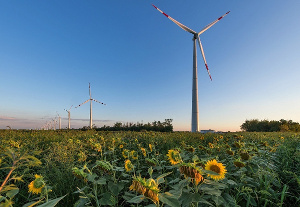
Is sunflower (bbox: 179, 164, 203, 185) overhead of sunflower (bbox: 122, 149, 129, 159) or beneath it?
overhead

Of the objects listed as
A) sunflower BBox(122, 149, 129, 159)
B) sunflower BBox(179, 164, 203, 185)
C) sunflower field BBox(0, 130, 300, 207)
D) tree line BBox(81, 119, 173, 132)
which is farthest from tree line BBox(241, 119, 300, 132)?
sunflower BBox(179, 164, 203, 185)

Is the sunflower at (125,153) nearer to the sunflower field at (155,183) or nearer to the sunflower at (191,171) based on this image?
the sunflower field at (155,183)

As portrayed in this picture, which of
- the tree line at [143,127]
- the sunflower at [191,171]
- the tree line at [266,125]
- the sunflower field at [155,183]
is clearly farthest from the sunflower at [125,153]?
the tree line at [266,125]

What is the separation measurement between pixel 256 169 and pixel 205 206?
1.32 meters

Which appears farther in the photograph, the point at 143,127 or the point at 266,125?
the point at 266,125

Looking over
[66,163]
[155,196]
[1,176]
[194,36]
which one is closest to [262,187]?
[155,196]

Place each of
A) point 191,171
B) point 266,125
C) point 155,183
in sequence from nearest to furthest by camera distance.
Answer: point 155,183 → point 191,171 → point 266,125

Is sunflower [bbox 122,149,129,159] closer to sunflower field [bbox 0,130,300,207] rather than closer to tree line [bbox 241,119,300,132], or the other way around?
sunflower field [bbox 0,130,300,207]

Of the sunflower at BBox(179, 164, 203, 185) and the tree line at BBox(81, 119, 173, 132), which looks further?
the tree line at BBox(81, 119, 173, 132)

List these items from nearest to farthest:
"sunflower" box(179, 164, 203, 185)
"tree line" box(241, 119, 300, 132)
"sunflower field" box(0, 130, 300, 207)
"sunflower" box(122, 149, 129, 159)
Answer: "sunflower field" box(0, 130, 300, 207) < "sunflower" box(179, 164, 203, 185) < "sunflower" box(122, 149, 129, 159) < "tree line" box(241, 119, 300, 132)

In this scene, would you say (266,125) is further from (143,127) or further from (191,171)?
(191,171)

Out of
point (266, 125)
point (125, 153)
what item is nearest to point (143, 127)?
point (125, 153)

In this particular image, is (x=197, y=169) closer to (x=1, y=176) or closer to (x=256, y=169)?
(x=256, y=169)

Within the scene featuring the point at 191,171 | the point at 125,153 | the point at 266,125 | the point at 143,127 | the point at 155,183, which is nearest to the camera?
the point at 155,183
